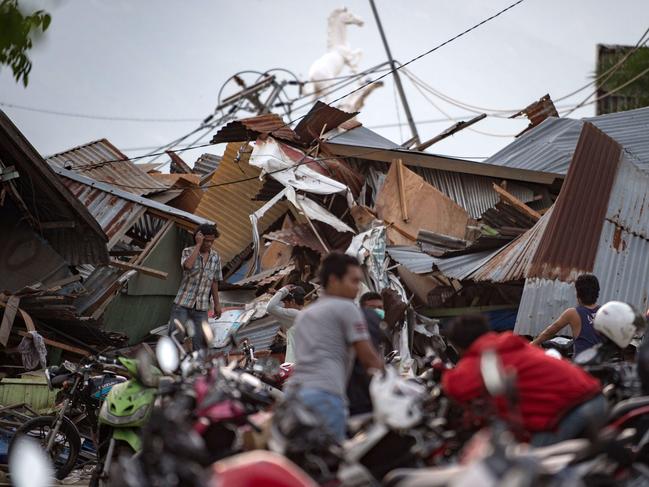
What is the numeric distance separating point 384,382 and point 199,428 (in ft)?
4.40

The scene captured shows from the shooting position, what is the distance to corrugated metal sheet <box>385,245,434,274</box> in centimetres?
1569

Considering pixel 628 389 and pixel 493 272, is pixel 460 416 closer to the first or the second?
pixel 628 389

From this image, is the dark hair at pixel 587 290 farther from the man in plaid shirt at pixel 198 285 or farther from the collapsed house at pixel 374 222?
the man in plaid shirt at pixel 198 285

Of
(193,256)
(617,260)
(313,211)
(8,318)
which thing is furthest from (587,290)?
(313,211)

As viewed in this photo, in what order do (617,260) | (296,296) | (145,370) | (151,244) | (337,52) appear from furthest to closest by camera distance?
(337,52), (151,244), (617,260), (296,296), (145,370)

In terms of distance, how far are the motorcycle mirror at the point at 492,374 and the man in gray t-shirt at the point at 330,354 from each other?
1.04 metres

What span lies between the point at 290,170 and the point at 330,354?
38.4 ft

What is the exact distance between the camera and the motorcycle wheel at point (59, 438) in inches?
412

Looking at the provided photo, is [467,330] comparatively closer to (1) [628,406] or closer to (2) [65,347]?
(1) [628,406]

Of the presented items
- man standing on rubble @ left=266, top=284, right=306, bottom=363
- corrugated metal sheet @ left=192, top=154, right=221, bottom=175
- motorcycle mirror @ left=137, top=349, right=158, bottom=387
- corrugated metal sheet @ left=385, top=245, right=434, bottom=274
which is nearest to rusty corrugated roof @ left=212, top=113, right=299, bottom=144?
corrugated metal sheet @ left=385, top=245, right=434, bottom=274

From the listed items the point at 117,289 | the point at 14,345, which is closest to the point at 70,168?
the point at 117,289

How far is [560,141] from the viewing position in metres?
19.7

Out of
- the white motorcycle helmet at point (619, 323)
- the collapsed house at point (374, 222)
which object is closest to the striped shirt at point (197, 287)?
the collapsed house at point (374, 222)

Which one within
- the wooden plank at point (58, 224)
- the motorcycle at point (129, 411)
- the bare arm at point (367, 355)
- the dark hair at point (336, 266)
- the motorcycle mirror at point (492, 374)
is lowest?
the motorcycle at point (129, 411)
